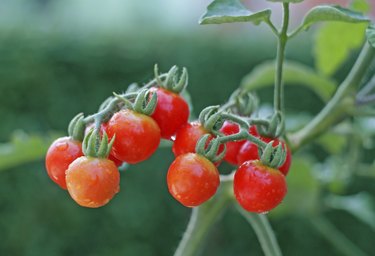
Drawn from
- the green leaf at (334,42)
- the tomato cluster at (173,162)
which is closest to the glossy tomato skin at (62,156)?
the tomato cluster at (173,162)

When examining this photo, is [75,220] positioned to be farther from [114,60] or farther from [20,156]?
[20,156]

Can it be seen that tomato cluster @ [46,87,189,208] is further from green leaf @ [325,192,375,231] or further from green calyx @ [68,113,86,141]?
green leaf @ [325,192,375,231]

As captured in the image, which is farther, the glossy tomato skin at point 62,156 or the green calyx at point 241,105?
the green calyx at point 241,105

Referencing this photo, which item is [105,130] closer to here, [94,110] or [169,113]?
[169,113]

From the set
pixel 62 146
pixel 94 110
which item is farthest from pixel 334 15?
pixel 94 110

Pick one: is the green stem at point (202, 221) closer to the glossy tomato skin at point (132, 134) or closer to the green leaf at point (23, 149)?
the glossy tomato skin at point (132, 134)

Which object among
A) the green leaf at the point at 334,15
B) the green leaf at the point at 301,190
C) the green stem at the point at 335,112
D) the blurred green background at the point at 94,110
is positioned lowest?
the blurred green background at the point at 94,110

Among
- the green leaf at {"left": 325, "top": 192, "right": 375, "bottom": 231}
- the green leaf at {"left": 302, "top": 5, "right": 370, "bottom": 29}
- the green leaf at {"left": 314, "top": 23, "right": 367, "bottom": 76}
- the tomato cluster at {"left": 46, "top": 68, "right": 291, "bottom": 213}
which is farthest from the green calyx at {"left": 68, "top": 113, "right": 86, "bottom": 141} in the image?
the green leaf at {"left": 325, "top": 192, "right": 375, "bottom": 231}

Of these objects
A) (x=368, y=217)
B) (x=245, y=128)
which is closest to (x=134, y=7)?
(x=368, y=217)
